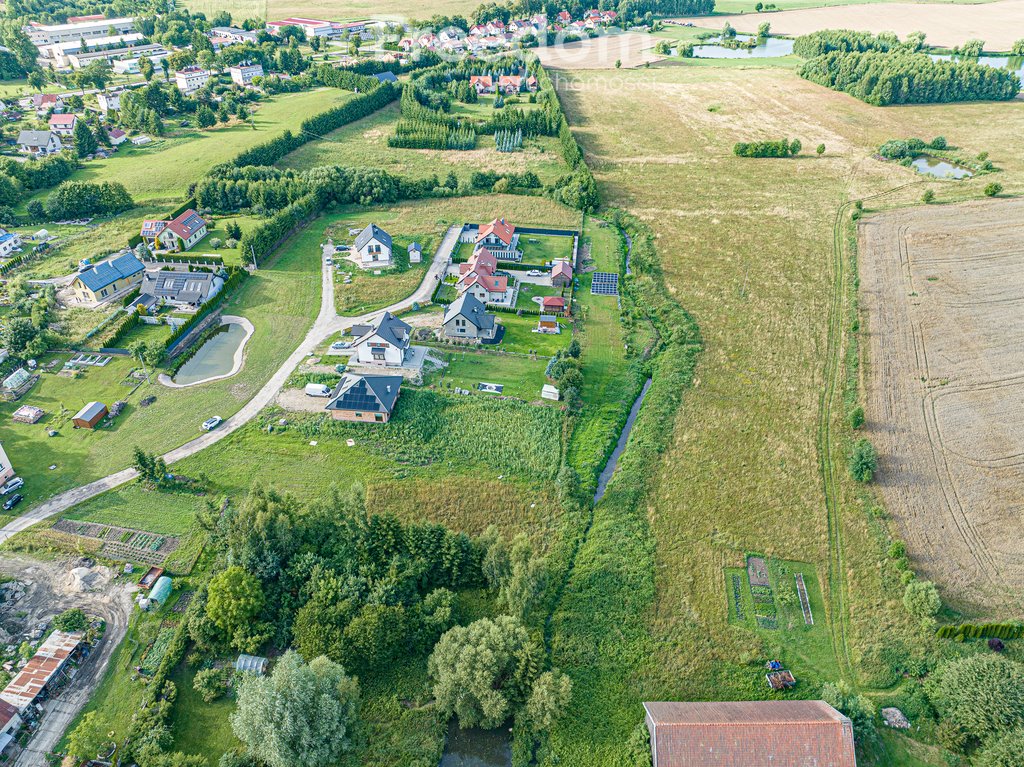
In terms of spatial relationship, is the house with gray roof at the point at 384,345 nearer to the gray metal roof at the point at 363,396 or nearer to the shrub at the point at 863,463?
the gray metal roof at the point at 363,396

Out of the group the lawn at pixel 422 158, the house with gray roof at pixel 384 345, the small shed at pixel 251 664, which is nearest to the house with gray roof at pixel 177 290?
the house with gray roof at pixel 384 345

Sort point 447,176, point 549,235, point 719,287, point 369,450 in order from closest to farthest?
Answer: point 369,450 → point 719,287 → point 549,235 → point 447,176

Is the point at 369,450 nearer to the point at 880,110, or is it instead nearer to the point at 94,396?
the point at 94,396

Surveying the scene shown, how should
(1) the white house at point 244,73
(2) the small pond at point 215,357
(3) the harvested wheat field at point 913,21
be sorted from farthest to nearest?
(3) the harvested wheat field at point 913,21 → (1) the white house at point 244,73 → (2) the small pond at point 215,357

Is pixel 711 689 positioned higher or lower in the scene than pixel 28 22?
lower

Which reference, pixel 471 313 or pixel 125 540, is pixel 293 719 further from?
pixel 471 313

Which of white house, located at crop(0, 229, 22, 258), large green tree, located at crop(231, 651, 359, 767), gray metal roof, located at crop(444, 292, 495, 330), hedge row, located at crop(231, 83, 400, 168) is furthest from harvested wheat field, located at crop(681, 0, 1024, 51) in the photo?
large green tree, located at crop(231, 651, 359, 767)

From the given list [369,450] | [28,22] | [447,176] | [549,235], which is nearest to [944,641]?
[369,450]
